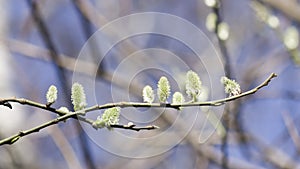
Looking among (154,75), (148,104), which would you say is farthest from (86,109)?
(154,75)

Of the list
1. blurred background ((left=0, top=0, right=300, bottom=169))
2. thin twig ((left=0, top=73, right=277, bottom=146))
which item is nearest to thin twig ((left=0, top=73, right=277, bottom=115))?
thin twig ((left=0, top=73, right=277, bottom=146))

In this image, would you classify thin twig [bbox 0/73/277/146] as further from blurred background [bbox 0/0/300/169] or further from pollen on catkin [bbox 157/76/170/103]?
blurred background [bbox 0/0/300/169]

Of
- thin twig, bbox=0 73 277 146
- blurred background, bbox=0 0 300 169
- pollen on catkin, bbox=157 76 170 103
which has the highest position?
blurred background, bbox=0 0 300 169

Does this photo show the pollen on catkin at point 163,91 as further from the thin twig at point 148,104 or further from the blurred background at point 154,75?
the blurred background at point 154,75

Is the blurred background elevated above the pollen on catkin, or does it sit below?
above

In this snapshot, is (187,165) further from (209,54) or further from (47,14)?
(47,14)

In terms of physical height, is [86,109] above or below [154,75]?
below

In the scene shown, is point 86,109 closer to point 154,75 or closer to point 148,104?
point 148,104

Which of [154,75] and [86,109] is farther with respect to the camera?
[154,75]

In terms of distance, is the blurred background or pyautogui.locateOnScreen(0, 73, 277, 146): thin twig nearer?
pyautogui.locateOnScreen(0, 73, 277, 146): thin twig
